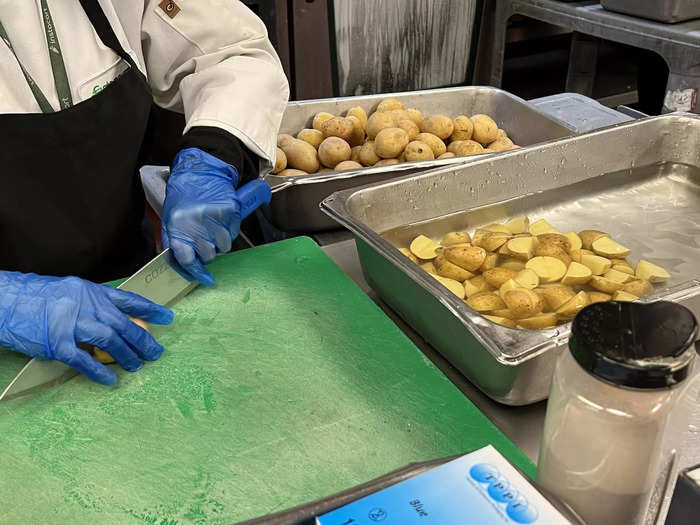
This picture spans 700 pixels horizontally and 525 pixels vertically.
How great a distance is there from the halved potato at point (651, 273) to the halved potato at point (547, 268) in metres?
0.14

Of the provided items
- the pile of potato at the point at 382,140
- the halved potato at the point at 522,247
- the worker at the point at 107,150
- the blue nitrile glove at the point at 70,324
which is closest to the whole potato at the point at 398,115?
the pile of potato at the point at 382,140

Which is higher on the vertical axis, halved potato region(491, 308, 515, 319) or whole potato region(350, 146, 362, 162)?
halved potato region(491, 308, 515, 319)

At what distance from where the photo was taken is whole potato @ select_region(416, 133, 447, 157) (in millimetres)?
1538

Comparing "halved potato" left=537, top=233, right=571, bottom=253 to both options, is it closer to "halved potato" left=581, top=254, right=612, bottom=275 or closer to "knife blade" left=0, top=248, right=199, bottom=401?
"halved potato" left=581, top=254, right=612, bottom=275

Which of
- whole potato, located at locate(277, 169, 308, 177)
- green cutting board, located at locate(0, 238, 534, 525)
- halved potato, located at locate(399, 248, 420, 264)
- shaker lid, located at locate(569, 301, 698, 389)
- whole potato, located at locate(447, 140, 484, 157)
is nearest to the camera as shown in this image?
shaker lid, located at locate(569, 301, 698, 389)

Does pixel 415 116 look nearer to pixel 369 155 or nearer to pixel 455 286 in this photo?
pixel 369 155

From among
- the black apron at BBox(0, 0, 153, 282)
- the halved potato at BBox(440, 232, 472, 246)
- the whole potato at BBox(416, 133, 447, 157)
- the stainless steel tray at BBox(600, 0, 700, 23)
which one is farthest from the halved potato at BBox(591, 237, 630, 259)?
the stainless steel tray at BBox(600, 0, 700, 23)

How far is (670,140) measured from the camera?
4.66 ft

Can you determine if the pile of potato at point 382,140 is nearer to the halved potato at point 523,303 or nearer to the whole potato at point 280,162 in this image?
the whole potato at point 280,162

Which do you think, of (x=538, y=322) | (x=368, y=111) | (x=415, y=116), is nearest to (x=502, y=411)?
(x=538, y=322)

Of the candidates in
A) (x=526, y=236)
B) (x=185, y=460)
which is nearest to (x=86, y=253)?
(x=185, y=460)

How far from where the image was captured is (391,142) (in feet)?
4.92

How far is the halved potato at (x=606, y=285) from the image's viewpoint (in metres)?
1.03

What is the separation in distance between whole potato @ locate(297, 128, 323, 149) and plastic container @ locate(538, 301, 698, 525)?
1146 millimetres
